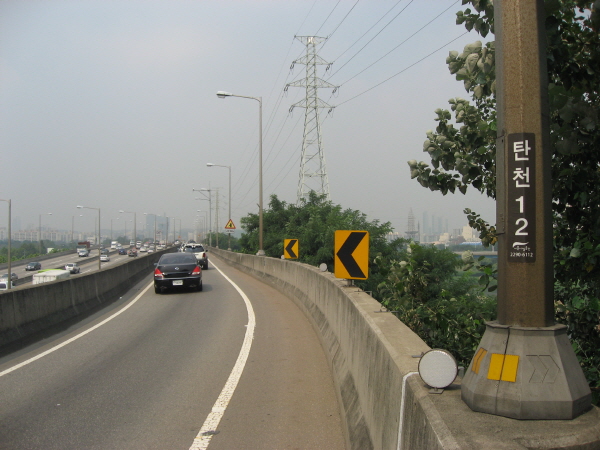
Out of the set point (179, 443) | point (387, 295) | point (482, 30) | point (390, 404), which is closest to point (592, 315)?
point (390, 404)

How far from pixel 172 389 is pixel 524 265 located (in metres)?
6.01

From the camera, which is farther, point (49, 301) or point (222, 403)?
point (49, 301)

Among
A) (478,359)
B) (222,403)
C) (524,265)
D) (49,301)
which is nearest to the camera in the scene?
(524,265)

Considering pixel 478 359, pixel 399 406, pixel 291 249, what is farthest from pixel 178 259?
pixel 478 359

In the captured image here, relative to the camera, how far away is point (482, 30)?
4914 mm

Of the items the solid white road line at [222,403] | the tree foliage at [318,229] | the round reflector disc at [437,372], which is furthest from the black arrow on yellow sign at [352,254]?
the tree foliage at [318,229]

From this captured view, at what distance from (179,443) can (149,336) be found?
7032 mm

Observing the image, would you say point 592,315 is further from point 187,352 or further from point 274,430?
point 187,352

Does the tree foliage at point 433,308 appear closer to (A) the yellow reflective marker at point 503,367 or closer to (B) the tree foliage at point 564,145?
(B) the tree foliage at point 564,145

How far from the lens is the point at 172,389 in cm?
791

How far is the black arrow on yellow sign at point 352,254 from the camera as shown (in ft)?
33.2

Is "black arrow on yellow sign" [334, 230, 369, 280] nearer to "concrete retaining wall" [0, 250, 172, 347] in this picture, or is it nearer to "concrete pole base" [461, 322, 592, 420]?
"concrete retaining wall" [0, 250, 172, 347]

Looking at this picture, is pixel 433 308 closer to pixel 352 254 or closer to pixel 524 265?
pixel 352 254

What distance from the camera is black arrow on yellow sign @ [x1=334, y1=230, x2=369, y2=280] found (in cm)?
1012
